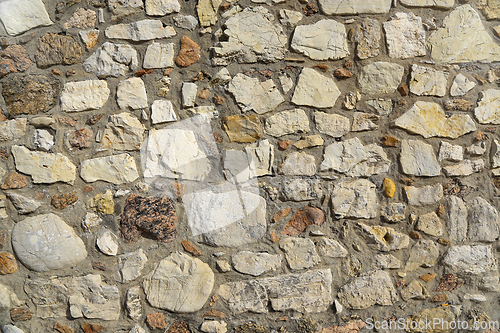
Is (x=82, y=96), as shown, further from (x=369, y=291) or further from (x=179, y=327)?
(x=369, y=291)

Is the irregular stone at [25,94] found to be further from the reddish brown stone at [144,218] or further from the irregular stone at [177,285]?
the irregular stone at [177,285]

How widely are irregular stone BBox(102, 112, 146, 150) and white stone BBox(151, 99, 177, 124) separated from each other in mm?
102

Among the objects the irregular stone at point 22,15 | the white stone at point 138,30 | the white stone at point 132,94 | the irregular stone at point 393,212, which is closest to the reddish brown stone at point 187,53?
the white stone at point 138,30

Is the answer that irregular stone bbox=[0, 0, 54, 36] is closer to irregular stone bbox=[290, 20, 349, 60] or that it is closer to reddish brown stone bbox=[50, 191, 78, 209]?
reddish brown stone bbox=[50, 191, 78, 209]

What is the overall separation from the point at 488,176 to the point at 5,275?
2.61 metres

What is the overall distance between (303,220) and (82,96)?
126 centimetres

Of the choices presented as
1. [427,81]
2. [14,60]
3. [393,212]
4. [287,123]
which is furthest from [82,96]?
[427,81]

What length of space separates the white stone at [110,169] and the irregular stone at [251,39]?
0.66 meters

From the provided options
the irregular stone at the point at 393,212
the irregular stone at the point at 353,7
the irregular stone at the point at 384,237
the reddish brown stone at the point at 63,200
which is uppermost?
the irregular stone at the point at 353,7

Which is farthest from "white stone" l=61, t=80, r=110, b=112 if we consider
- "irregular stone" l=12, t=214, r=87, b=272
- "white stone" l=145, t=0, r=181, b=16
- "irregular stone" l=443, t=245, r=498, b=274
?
"irregular stone" l=443, t=245, r=498, b=274

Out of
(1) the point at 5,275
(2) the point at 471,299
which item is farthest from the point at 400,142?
(1) the point at 5,275

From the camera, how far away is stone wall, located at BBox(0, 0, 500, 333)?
5.17ft

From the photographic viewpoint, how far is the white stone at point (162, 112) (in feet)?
5.37

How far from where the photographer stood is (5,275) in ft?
5.15
